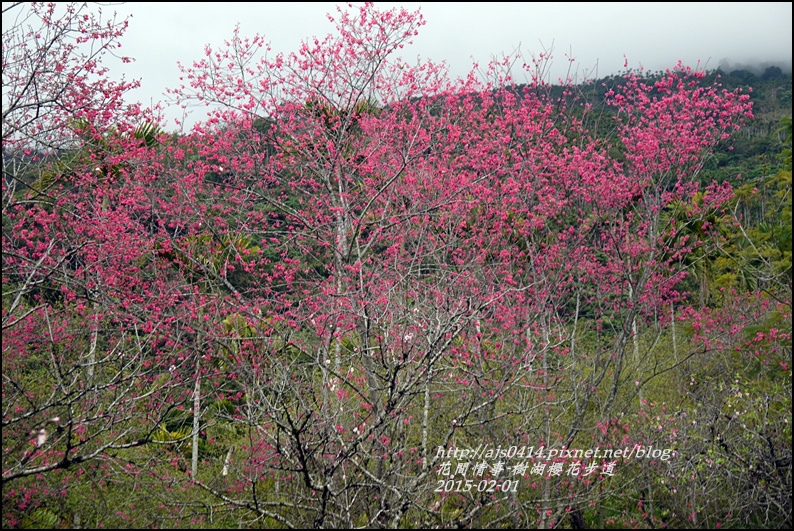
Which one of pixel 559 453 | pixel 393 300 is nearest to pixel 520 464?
pixel 559 453

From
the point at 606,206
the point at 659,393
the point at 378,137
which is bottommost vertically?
the point at 659,393

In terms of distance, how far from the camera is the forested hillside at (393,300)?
18.6ft

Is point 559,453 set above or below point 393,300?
below

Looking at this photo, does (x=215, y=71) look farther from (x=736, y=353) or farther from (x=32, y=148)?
(x=736, y=353)

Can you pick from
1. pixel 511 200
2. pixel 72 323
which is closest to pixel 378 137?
pixel 511 200

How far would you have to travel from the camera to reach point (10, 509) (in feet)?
18.6

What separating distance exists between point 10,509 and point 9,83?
411 cm

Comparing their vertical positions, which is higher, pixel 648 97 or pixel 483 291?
pixel 648 97

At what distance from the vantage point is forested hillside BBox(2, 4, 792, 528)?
566 cm

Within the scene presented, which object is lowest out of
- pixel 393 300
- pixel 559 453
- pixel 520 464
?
pixel 520 464

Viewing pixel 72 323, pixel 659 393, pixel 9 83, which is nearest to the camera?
pixel 9 83

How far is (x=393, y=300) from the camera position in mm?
6520

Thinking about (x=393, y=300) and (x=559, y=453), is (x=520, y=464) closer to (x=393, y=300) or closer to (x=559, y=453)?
(x=559, y=453)

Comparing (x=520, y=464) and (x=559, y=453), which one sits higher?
(x=559, y=453)
